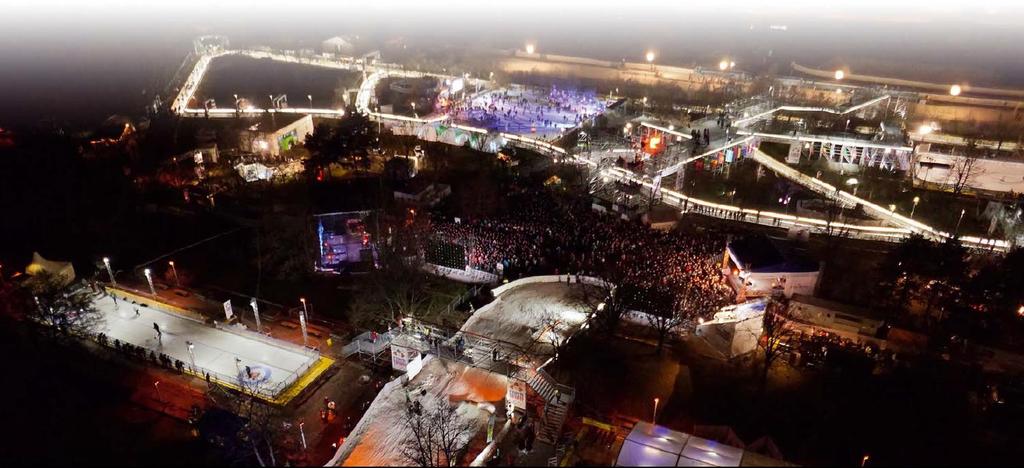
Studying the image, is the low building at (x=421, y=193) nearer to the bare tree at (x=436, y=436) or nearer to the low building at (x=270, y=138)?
the low building at (x=270, y=138)

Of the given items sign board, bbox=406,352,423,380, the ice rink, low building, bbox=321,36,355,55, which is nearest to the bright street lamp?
sign board, bbox=406,352,423,380

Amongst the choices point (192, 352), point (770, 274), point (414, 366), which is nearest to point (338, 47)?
point (192, 352)

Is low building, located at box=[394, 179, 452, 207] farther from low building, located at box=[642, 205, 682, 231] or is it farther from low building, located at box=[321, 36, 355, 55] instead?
low building, located at box=[321, 36, 355, 55]

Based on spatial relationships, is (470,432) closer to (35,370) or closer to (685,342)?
(685,342)

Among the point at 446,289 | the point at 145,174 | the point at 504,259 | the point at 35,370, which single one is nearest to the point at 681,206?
the point at 504,259

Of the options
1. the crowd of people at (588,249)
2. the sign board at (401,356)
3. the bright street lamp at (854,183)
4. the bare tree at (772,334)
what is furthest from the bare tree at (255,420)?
the bright street lamp at (854,183)

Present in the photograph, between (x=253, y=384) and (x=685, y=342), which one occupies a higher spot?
(x=685, y=342)

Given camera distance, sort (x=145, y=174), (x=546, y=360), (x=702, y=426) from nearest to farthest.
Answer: (x=702, y=426)
(x=546, y=360)
(x=145, y=174)
